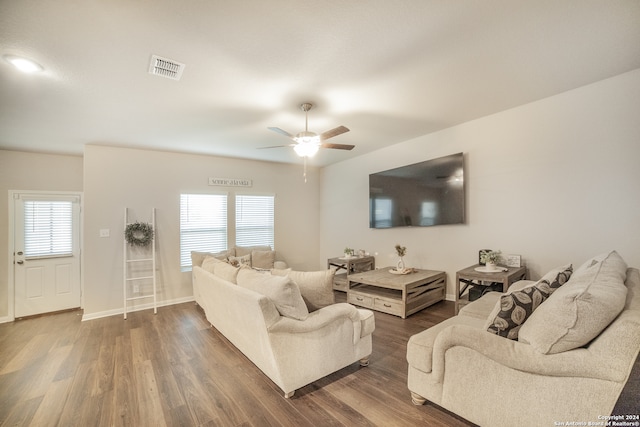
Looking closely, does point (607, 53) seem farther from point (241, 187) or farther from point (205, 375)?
point (241, 187)

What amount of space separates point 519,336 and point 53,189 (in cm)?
667

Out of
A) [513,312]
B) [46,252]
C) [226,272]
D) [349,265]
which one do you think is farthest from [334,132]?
[46,252]

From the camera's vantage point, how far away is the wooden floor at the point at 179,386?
6.40 ft

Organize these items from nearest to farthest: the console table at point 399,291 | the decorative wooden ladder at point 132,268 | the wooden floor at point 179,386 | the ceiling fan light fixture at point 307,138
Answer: the wooden floor at point 179,386, the ceiling fan light fixture at point 307,138, the console table at point 399,291, the decorative wooden ladder at point 132,268

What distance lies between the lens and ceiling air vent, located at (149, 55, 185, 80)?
7.41 feet

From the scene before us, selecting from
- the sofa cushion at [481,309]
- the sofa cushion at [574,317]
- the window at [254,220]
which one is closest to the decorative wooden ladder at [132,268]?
the window at [254,220]

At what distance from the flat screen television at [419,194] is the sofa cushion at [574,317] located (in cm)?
268

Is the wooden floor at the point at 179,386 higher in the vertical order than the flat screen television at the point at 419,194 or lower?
lower

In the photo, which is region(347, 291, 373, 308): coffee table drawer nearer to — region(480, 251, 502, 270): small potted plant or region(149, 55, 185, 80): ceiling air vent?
region(480, 251, 502, 270): small potted plant

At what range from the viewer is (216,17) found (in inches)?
71.9

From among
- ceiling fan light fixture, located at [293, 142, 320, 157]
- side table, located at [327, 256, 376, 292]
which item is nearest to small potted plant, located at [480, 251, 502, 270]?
side table, located at [327, 256, 376, 292]

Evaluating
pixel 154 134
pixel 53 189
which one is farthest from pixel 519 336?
pixel 53 189

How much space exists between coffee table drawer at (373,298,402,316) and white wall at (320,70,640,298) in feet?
3.81

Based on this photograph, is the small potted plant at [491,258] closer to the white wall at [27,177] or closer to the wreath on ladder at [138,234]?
the wreath on ladder at [138,234]
